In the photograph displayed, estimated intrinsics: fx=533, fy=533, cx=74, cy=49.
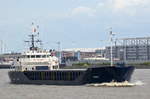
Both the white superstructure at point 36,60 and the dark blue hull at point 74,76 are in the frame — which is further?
the white superstructure at point 36,60

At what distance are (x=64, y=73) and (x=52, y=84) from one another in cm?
338

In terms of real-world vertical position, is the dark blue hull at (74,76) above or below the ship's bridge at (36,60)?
below

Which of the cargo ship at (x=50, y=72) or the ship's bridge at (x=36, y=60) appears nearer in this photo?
the cargo ship at (x=50, y=72)

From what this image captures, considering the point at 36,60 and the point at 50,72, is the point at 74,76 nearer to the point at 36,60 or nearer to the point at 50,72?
the point at 50,72

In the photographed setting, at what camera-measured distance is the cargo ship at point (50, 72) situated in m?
72.3

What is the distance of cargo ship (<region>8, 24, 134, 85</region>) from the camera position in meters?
72.3

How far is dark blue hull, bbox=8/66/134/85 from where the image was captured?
237ft

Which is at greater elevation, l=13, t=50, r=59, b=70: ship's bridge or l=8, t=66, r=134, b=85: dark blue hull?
l=13, t=50, r=59, b=70: ship's bridge

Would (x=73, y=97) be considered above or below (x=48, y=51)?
below

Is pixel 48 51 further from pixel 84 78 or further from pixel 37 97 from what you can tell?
pixel 37 97

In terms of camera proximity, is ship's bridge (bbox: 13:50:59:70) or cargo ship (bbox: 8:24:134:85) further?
ship's bridge (bbox: 13:50:59:70)

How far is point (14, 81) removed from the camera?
84.8m

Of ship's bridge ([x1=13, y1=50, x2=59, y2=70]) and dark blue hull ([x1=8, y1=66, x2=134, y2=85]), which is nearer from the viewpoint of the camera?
dark blue hull ([x1=8, y1=66, x2=134, y2=85])

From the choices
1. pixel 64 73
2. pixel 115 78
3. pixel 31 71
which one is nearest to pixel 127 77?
pixel 115 78
